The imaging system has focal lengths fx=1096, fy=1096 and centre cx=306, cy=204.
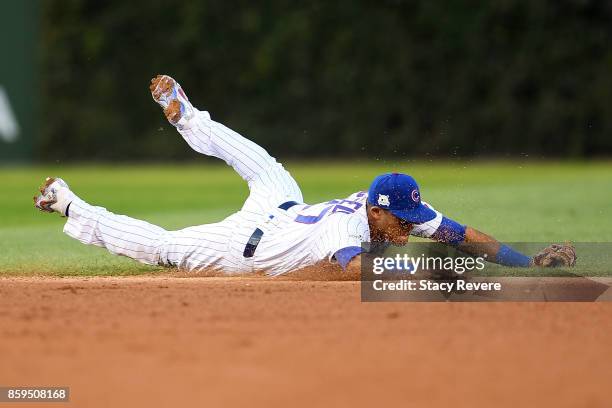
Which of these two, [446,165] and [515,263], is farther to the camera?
[446,165]

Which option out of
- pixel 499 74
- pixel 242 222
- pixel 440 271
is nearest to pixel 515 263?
pixel 440 271

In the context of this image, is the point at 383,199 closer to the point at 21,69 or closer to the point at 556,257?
the point at 556,257

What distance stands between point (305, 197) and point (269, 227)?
6478 millimetres

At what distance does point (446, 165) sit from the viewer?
63.7 ft

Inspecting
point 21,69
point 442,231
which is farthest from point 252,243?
point 21,69

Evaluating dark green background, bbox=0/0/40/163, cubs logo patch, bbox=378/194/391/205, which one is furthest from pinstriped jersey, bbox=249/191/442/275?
dark green background, bbox=0/0/40/163

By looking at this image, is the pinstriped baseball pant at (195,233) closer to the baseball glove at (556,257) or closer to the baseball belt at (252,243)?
the baseball belt at (252,243)

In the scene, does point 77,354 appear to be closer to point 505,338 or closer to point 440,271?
point 505,338

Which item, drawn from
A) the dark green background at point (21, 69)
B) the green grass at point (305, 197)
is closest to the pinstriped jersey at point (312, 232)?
the green grass at point (305, 197)

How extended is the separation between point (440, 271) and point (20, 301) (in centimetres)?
203

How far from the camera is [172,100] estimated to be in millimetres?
6480

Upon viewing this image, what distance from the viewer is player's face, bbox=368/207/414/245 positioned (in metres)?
5.57

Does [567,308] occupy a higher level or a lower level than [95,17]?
lower

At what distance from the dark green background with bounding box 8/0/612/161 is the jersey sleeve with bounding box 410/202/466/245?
13164 millimetres
